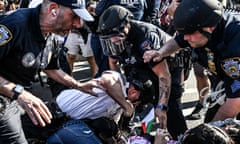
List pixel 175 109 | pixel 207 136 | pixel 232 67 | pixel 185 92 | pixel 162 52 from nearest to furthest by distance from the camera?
pixel 207 136 → pixel 232 67 → pixel 162 52 → pixel 175 109 → pixel 185 92

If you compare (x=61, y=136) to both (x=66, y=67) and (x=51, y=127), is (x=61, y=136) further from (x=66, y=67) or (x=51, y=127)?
(x=66, y=67)

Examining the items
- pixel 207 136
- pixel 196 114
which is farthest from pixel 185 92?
pixel 207 136

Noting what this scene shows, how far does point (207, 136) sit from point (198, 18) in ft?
2.59

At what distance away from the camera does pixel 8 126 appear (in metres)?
2.95

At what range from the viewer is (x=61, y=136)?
10.4ft

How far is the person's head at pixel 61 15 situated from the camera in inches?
112

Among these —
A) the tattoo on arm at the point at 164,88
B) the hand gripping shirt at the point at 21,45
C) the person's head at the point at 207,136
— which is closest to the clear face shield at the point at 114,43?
the tattoo on arm at the point at 164,88

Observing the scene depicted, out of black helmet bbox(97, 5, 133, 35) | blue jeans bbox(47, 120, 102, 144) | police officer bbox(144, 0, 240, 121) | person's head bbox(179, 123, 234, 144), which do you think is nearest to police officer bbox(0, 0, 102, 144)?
blue jeans bbox(47, 120, 102, 144)

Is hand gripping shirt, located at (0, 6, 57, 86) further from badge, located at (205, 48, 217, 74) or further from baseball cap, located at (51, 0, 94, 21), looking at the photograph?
badge, located at (205, 48, 217, 74)

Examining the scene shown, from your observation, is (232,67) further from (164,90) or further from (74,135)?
(74,135)

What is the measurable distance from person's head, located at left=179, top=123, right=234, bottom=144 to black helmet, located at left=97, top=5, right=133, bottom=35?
1.40 meters

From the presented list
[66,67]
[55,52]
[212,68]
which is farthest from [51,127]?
[66,67]

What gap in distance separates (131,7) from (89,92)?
1.79 m

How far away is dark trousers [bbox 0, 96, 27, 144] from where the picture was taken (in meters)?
2.94
